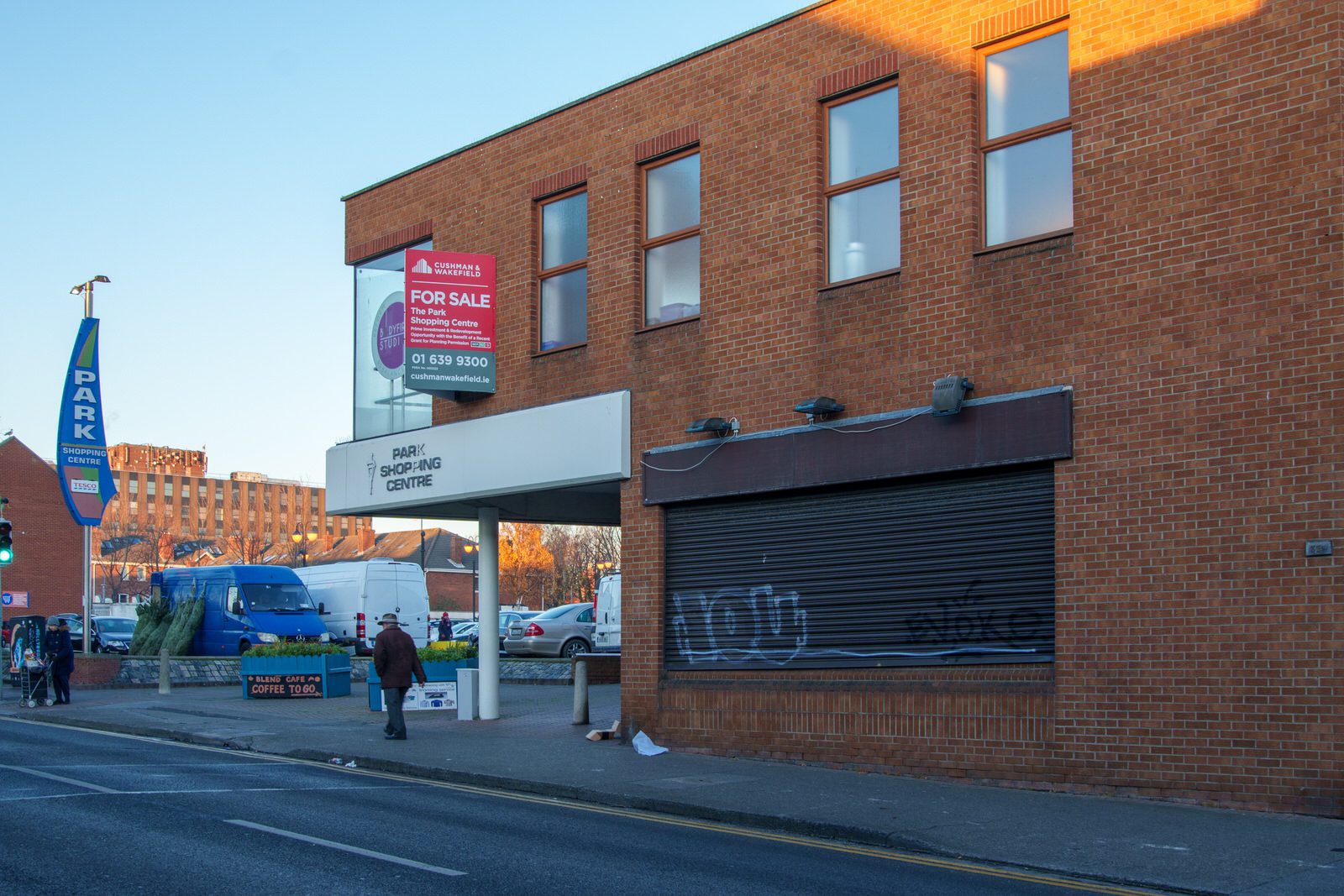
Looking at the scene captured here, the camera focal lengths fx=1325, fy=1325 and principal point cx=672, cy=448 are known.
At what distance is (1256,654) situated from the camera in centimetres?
1090

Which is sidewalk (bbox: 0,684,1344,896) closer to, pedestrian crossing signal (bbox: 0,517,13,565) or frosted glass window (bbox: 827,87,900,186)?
pedestrian crossing signal (bbox: 0,517,13,565)

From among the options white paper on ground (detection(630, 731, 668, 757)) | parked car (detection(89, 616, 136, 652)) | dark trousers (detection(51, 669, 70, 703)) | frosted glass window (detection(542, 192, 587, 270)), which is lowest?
parked car (detection(89, 616, 136, 652))

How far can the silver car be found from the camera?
32875 millimetres

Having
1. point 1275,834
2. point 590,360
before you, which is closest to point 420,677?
point 590,360

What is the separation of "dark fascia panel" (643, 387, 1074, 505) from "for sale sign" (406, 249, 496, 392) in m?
3.26

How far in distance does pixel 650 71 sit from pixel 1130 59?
21.2 feet

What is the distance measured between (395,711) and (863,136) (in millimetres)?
9101

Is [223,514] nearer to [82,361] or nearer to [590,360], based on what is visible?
[82,361]

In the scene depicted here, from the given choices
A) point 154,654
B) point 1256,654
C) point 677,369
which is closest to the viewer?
point 1256,654

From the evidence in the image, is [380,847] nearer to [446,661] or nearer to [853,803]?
[853,803]

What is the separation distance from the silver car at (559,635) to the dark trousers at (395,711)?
1565cm

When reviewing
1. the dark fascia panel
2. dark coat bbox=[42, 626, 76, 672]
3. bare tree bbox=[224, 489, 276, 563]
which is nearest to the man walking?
the dark fascia panel

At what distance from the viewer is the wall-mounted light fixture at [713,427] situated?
49.9 feet

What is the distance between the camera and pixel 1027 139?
13.1 m
